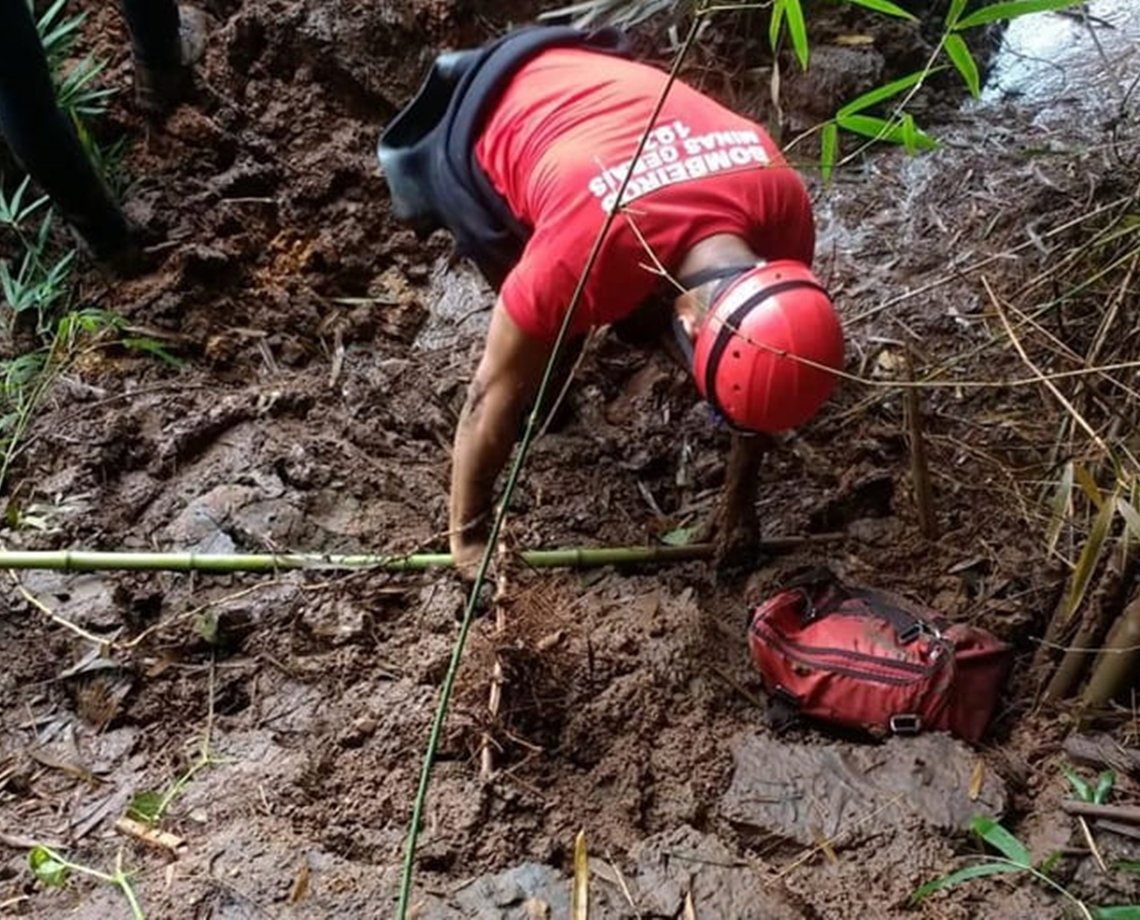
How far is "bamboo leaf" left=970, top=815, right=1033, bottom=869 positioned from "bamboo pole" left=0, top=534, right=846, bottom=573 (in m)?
0.86

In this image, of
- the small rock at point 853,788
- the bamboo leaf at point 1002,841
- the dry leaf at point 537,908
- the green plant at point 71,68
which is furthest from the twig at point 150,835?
the green plant at point 71,68

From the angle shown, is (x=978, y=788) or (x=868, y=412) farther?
(x=868, y=412)

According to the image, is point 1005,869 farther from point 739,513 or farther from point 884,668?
point 739,513

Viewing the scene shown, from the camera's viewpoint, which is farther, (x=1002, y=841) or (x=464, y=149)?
(x=464, y=149)

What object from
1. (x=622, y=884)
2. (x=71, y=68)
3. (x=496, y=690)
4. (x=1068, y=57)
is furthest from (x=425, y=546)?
(x=1068, y=57)

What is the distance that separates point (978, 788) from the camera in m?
1.99

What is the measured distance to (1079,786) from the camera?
1.96m

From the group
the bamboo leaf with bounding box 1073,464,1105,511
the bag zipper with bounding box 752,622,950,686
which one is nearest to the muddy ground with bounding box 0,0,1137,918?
the bag zipper with bounding box 752,622,950,686

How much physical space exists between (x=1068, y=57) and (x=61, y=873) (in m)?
3.74

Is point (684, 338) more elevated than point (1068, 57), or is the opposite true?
point (684, 338)

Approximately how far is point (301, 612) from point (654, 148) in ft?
3.71

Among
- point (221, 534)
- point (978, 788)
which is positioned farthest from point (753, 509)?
point (221, 534)

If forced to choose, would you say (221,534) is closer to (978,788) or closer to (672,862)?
(672,862)

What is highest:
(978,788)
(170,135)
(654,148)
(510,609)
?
(654,148)
